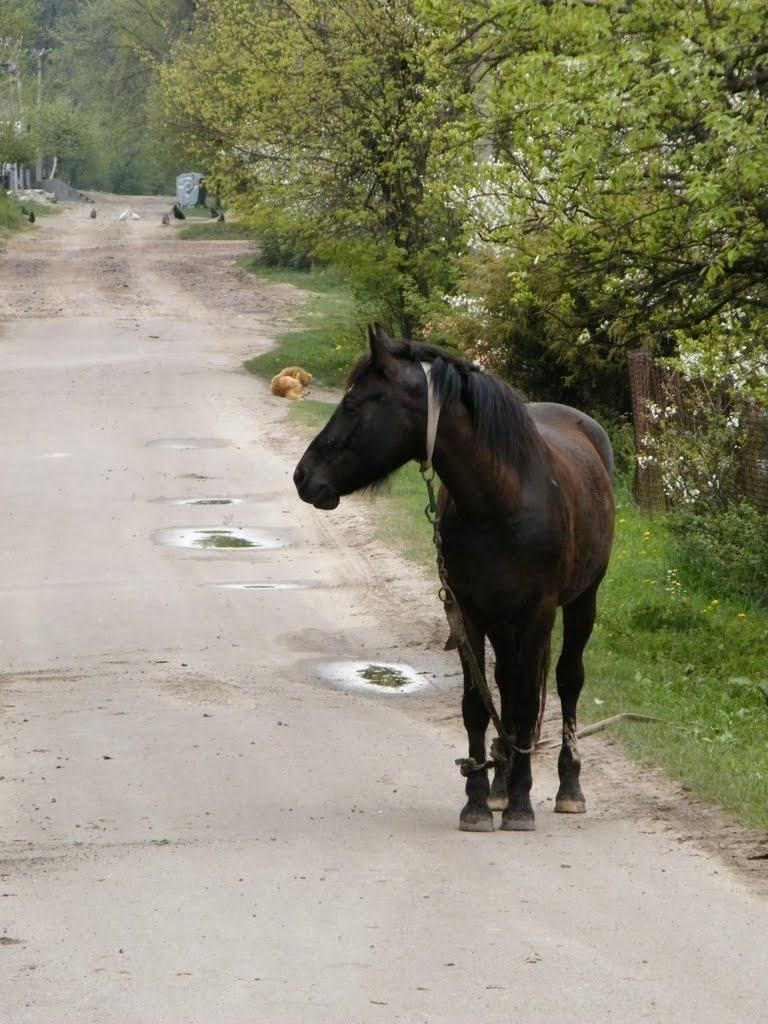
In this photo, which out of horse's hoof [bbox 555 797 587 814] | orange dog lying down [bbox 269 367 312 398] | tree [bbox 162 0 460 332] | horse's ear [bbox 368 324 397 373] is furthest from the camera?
orange dog lying down [bbox 269 367 312 398]

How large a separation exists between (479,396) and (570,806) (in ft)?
6.96

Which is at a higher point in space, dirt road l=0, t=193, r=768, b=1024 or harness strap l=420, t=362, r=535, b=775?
harness strap l=420, t=362, r=535, b=775

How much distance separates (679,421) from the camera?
53.9ft

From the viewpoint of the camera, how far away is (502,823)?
24.3ft

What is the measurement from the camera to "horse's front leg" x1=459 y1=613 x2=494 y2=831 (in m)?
7.34

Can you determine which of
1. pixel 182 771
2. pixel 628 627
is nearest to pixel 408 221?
pixel 628 627

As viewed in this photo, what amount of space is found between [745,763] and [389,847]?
2498 mm

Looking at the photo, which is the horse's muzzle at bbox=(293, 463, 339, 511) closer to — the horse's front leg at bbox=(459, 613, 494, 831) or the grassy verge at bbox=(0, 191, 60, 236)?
the horse's front leg at bbox=(459, 613, 494, 831)

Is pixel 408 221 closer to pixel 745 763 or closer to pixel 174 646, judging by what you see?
pixel 174 646

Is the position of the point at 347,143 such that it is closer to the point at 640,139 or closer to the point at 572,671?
the point at 640,139

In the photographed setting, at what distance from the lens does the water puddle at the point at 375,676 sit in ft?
36.3

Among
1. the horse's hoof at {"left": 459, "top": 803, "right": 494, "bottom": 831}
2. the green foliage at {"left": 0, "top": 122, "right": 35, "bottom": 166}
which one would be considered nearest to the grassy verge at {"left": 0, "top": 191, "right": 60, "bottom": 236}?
the green foliage at {"left": 0, "top": 122, "right": 35, "bottom": 166}

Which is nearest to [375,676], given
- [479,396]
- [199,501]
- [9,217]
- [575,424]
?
[575,424]

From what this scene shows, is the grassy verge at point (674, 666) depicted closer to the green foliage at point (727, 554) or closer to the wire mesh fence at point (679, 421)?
the green foliage at point (727, 554)
